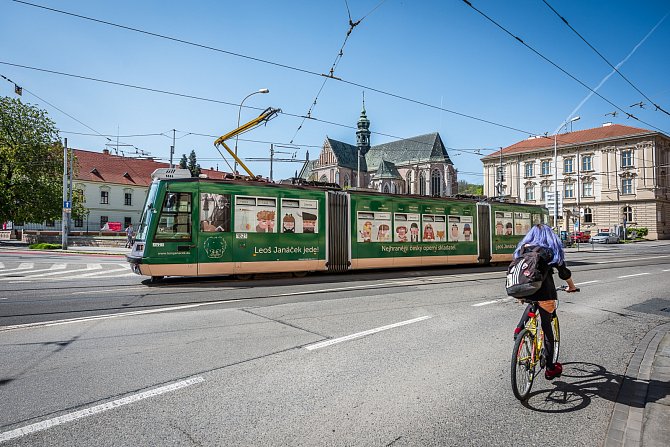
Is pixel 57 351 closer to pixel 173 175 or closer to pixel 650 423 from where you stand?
pixel 650 423

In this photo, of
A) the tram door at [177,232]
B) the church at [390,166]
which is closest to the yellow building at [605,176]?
the church at [390,166]

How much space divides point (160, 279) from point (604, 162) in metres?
66.3

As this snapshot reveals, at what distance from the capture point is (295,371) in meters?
4.28

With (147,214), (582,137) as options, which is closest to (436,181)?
(582,137)

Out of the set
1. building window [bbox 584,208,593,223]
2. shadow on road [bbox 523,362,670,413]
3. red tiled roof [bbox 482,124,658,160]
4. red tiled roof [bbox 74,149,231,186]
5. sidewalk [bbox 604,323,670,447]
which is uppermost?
red tiled roof [bbox 482,124,658,160]

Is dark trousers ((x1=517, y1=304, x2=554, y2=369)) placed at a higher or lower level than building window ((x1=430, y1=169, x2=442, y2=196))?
lower

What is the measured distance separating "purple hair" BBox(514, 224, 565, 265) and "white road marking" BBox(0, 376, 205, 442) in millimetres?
3530

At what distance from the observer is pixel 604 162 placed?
5909cm

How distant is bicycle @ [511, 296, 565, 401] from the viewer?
11.8 ft

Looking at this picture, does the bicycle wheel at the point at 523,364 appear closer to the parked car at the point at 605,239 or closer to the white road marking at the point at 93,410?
the white road marking at the point at 93,410

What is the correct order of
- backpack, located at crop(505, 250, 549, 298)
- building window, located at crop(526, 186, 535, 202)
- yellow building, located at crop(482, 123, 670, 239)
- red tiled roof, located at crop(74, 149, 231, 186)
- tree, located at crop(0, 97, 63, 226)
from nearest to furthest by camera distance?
backpack, located at crop(505, 250, 549, 298) → tree, located at crop(0, 97, 63, 226) → yellow building, located at crop(482, 123, 670, 239) → red tiled roof, located at crop(74, 149, 231, 186) → building window, located at crop(526, 186, 535, 202)

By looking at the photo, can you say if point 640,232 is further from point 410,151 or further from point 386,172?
point 410,151

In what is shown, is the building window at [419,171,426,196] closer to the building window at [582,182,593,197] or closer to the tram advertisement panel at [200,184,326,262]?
the building window at [582,182,593,197]

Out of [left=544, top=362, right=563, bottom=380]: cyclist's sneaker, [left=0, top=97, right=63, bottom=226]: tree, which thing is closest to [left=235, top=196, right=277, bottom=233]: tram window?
[left=544, top=362, right=563, bottom=380]: cyclist's sneaker
